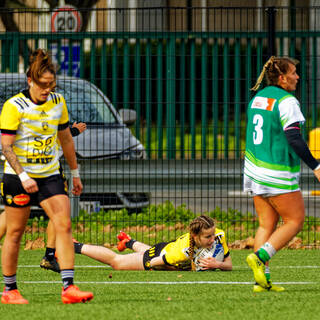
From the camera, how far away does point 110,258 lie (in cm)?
883

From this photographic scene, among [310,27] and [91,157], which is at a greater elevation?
[310,27]

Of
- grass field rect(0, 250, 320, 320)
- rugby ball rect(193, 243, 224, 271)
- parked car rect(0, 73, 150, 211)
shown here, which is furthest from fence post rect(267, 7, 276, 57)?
rugby ball rect(193, 243, 224, 271)

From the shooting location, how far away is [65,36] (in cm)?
1119

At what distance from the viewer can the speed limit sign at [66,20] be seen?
11.3 m

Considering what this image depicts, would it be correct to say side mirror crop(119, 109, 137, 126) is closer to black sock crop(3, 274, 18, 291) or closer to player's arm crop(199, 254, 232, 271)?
player's arm crop(199, 254, 232, 271)

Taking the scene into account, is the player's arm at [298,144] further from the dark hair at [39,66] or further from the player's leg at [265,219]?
the dark hair at [39,66]

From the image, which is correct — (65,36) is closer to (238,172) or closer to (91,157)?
(91,157)

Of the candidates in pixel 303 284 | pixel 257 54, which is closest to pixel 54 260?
pixel 303 284

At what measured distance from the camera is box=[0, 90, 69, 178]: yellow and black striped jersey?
6.22 meters

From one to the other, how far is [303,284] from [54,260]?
2286mm

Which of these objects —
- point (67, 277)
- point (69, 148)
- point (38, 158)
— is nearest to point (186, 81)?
point (69, 148)

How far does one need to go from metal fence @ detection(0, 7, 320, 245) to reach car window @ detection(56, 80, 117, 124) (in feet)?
0.63

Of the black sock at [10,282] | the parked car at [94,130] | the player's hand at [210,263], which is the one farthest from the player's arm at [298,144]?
the parked car at [94,130]

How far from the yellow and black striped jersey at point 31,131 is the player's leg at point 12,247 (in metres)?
0.28
